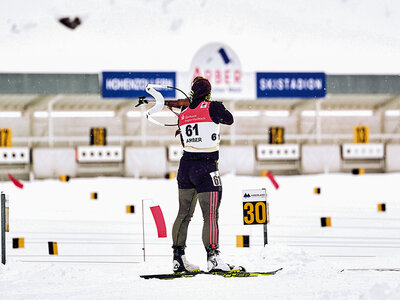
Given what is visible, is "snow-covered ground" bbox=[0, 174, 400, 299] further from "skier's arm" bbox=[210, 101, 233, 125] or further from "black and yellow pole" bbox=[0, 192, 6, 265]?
"skier's arm" bbox=[210, 101, 233, 125]

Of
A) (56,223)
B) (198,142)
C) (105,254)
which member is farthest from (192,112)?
(56,223)

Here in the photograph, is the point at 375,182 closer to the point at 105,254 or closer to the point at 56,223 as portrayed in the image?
the point at 56,223

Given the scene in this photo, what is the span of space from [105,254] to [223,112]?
3289mm

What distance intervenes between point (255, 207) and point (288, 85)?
20497 millimetres

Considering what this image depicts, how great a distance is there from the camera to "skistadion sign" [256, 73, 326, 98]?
26312 millimetres

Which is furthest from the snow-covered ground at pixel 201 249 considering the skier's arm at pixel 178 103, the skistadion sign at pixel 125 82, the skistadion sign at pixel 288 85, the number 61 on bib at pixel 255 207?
the skistadion sign at pixel 288 85

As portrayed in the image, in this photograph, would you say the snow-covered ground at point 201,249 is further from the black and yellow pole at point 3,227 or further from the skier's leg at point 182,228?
the skier's leg at point 182,228

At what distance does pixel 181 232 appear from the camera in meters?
6.28

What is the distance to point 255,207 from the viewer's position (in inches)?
260

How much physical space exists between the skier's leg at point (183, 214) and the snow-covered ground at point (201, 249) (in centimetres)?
38

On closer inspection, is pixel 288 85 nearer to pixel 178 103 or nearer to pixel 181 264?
pixel 178 103

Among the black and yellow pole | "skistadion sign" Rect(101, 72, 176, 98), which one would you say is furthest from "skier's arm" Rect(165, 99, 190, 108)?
"skistadion sign" Rect(101, 72, 176, 98)

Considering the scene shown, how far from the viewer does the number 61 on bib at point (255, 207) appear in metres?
6.57

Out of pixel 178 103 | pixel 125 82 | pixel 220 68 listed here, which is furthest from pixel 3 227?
pixel 220 68
